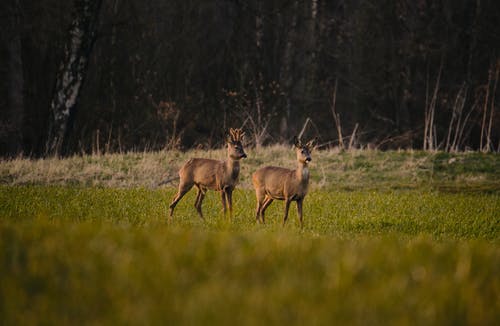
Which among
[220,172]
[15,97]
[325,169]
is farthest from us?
[15,97]

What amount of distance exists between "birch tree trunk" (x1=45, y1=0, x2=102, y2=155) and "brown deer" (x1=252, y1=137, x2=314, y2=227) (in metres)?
11.4

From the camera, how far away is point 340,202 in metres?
12.0

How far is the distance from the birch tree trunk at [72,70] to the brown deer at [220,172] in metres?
10.5

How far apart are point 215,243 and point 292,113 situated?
86.0ft

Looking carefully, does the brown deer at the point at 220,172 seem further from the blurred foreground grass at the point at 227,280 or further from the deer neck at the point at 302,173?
the blurred foreground grass at the point at 227,280

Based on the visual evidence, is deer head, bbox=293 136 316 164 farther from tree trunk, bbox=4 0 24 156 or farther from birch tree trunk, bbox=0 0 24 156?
tree trunk, bbox=4 0 24 156

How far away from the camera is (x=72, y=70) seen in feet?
64.4

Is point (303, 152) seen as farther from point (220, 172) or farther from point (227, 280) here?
→ point (227, 280)

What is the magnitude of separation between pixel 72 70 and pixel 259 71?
41.1ft

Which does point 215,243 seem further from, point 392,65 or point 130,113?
point 392,65

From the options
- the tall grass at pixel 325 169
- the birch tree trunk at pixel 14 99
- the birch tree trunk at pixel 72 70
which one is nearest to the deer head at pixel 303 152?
the tall grass at pixel 325 169

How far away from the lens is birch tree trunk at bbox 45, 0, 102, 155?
19266 mm

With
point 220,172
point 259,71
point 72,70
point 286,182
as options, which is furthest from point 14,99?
point 286,182

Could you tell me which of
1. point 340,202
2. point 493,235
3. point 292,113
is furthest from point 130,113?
point 493,235
